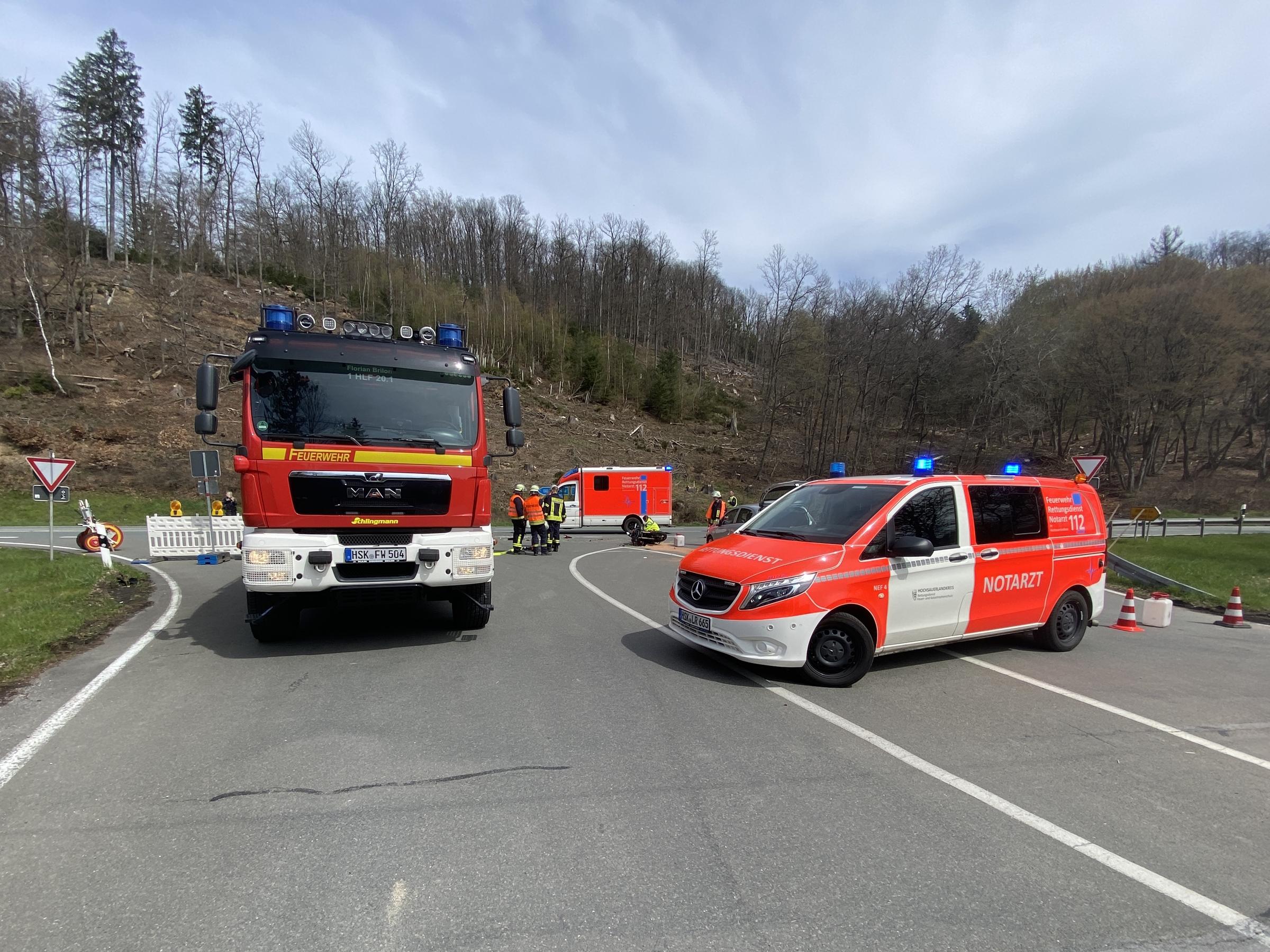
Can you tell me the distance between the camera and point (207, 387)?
21.6ft

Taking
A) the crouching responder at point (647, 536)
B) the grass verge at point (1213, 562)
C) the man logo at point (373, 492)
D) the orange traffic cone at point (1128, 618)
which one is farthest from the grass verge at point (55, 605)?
the grass verge at point (1213, 562)

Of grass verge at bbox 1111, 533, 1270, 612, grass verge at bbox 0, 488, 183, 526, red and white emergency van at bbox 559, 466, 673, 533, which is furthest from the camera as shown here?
red and white emergency van at bbox 559, 466, 673, 533

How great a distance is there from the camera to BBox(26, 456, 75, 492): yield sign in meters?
12.2

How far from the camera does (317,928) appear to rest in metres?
2.50

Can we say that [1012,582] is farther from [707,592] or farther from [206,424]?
[206,424]

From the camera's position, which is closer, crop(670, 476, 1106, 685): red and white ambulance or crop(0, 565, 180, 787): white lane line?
crop(0, 565, 180, 787): white lane line

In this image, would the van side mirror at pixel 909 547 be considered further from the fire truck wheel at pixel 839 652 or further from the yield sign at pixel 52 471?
the yield sign at pixel 52 471

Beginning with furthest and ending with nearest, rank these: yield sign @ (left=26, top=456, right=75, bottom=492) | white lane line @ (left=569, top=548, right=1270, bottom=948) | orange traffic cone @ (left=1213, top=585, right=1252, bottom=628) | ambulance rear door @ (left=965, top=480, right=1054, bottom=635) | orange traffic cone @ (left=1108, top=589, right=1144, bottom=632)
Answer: yield sign @ (left=26, top=456, right=75, bottom=492) → orange traffic cone @ (left=1213, top=585, right=1252, bottom=628) → orange traffic cone @ (left=1108, top=589, right=1144, bottom=632) → ambulance rear door @ (left=965, top=480, right=1054, bottom=635) → white lane line @ (left=569, top=548, right=1270, bottom=948)

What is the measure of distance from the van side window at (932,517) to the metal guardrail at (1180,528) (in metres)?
19.5

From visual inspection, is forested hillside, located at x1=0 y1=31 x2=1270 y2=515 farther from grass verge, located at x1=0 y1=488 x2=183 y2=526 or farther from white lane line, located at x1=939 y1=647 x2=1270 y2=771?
white lane line, located at x1=939 y1=647 x2=1270 y2=771

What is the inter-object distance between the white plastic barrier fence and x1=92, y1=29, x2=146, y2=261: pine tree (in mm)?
42365

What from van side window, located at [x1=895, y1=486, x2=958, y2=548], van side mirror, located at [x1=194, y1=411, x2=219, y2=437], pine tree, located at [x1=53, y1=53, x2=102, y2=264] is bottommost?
van side window, located at [x1=895, y1=486, x2=958, y2=548]

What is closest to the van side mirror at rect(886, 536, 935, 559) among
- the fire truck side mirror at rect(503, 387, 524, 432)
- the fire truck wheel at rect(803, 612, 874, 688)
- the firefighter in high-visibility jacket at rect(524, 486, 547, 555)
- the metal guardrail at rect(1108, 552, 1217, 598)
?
the fire truck wheel at rect(803, 612, 874, 688)

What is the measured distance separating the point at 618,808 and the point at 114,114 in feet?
210
